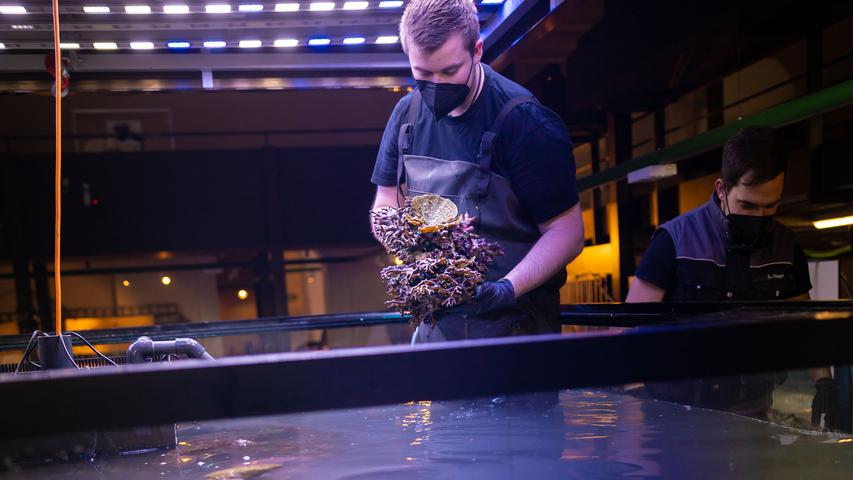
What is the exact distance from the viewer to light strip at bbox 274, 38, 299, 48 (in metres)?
1.99

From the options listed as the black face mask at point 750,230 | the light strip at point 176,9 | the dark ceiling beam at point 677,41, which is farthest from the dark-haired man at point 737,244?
the dark ceiling beam at point 677,41

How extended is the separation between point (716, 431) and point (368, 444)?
2.10 ft

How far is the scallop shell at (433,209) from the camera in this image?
1181 millimetres

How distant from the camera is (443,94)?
125cm

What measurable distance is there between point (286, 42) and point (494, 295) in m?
1.32

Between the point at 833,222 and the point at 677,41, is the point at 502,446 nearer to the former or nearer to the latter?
the point at 833,222

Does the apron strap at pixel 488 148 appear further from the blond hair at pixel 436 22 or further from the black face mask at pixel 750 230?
the black face mask at pixel 750 230

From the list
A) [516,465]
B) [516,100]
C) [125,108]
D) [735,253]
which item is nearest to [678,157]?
[735,253]

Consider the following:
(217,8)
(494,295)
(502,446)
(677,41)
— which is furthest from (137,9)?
(677,41)

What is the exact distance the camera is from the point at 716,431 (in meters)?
1.07

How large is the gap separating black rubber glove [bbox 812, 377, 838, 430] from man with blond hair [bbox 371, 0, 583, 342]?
509 mm

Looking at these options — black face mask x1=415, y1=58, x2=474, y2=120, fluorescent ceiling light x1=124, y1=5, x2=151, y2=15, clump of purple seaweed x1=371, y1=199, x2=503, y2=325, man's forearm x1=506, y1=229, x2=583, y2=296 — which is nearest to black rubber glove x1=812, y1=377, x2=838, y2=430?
man's forearm x1=506, y1=229, x2=583, y2=296

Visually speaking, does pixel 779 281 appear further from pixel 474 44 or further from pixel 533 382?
pixel 533 382

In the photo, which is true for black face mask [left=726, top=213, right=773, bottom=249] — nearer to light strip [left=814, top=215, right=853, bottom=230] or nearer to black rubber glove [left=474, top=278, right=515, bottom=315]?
black rubber glove [left=474, top=278, right=515, bottom=315]
